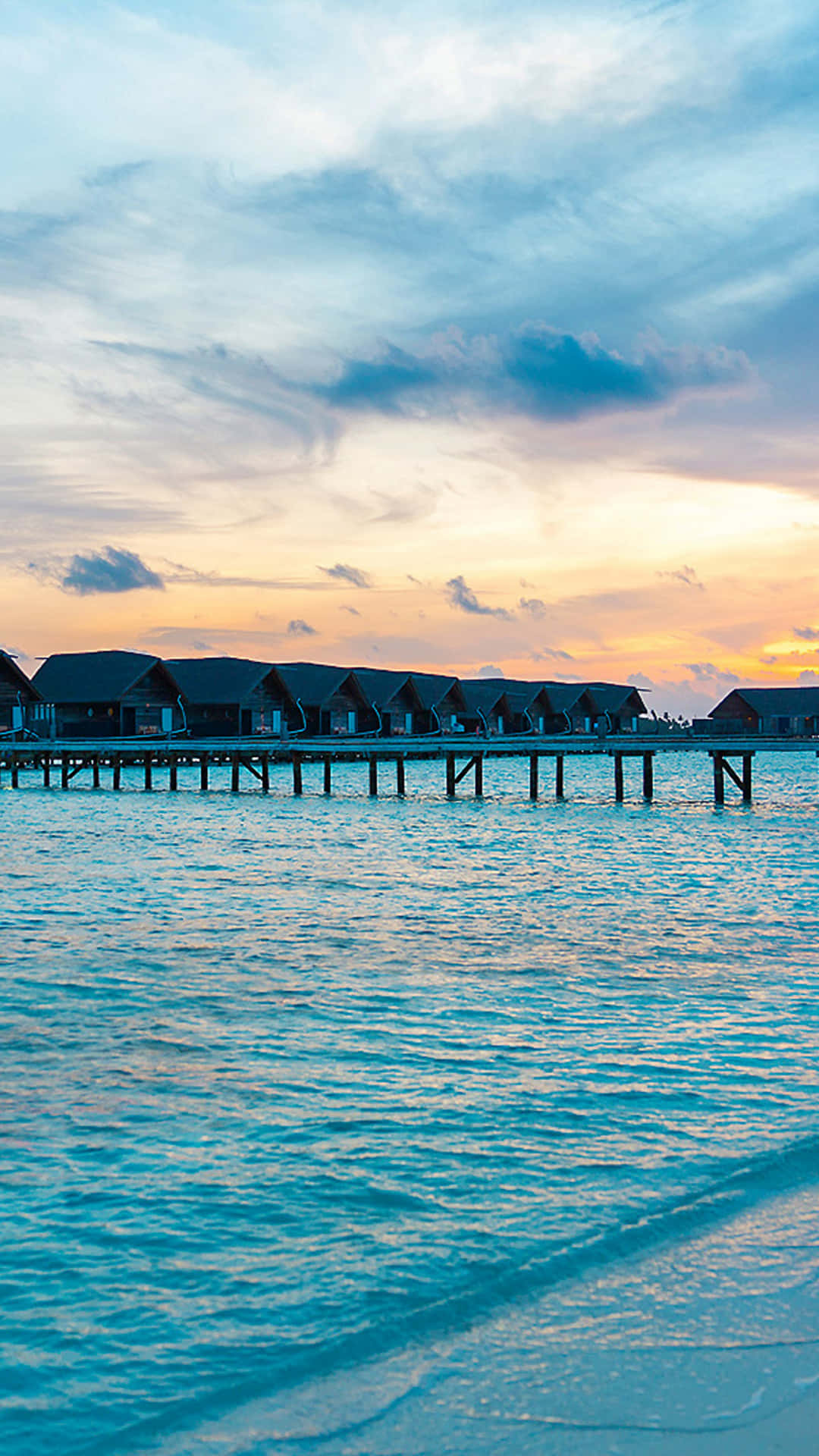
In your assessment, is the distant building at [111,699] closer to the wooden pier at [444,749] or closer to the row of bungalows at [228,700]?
the row of bungalows at [228,700]

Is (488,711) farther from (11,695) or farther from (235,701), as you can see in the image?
(11,695)

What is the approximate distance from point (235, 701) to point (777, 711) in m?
52.6

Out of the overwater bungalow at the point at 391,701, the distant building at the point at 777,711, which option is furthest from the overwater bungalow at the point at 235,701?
the distant building at the point at 777,711

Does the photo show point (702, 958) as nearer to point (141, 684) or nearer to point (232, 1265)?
point (232, 1265)

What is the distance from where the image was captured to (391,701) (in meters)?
83.2

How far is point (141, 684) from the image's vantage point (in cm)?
6675

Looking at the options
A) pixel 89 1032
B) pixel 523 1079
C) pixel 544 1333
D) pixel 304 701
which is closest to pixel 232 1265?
pixel 544 1333

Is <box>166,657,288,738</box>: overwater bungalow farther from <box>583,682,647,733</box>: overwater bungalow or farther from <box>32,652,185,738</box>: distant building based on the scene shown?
<box>583,682,647,733</box>: overwater bungalow

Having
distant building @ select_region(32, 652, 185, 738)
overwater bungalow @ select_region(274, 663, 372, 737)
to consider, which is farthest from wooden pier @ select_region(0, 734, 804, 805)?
overwater bungalow @ select_region(274, 663, 372, 737)

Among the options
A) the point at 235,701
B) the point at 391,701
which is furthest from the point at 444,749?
the point at 391,701

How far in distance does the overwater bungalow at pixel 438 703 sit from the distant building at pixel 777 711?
24.1 meters

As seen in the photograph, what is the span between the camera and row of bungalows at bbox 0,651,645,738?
217 ft

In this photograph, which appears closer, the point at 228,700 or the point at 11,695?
the point at 11,695

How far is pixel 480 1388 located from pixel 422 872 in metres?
20.6
